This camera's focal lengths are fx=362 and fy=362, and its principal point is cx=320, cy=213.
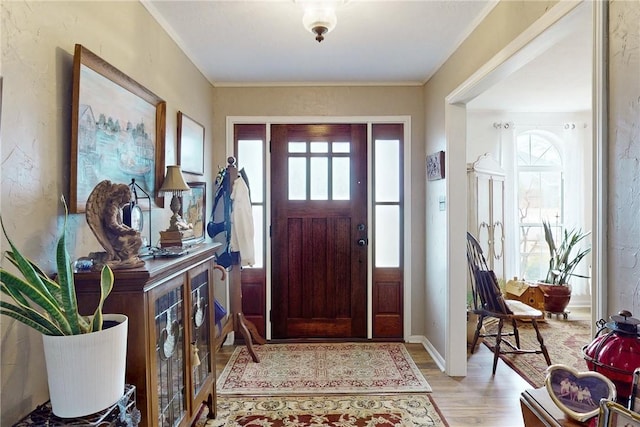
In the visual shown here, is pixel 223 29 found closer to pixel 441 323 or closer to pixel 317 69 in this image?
pixel 317 69

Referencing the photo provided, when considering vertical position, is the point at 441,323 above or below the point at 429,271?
below

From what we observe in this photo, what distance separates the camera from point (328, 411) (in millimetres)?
2363

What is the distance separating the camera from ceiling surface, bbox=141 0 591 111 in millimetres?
2178

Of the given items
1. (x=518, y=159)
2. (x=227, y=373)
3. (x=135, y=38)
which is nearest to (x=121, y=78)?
(x=135, y=38)

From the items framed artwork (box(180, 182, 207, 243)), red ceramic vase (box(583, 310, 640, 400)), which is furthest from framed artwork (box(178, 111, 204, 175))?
red ceramic vase (box(583, 310, 640, 400))

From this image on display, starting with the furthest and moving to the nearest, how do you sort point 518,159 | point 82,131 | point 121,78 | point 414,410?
point 518,159 < point 414,410 < point 121,78 < point 82,131

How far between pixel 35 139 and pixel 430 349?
3.26 m

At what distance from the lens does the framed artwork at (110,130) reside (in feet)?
4.66

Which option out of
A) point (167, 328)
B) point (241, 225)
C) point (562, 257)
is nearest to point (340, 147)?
point (241, 225)

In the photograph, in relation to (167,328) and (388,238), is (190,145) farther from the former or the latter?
(388,238)

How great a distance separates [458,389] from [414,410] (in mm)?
499

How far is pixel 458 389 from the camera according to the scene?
2.66 metres

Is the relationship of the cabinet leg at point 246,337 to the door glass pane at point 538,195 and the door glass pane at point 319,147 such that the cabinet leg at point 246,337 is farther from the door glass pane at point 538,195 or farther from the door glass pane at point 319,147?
the door glass pane at point 538,195

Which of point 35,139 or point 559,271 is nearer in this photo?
point 35,139
